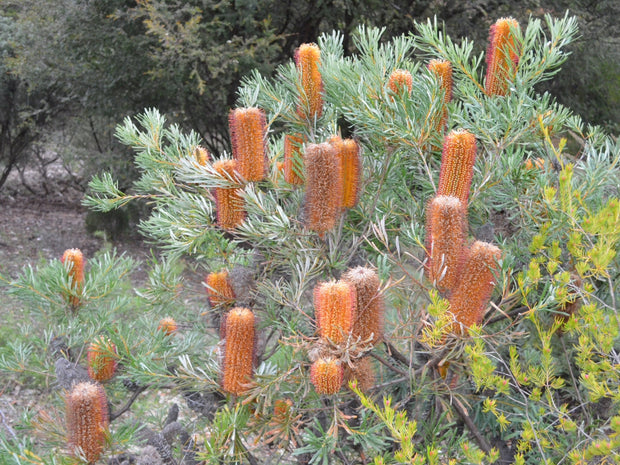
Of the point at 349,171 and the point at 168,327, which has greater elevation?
the point at 349,171

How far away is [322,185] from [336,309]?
0.95 ft

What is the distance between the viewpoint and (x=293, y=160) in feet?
4.82

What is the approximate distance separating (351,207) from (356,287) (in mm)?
286

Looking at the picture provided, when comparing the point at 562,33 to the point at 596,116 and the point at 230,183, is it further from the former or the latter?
the point at 596,116

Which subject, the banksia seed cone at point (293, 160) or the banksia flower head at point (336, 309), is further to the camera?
the banksia seed cone at point (293, 160)

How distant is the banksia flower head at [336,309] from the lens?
3.59 feet

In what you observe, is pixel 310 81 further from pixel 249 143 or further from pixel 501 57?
pixel 501 57

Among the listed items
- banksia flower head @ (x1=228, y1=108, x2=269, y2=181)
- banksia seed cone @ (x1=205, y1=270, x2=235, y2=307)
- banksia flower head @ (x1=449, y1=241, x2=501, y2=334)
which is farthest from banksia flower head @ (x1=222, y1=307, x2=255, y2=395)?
banksia flower head @ (x1=449, y1=241, x2=501, y2=334)

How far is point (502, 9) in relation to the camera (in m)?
8.29

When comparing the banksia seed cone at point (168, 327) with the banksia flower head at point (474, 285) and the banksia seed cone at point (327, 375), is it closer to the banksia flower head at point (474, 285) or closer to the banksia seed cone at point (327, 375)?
the banksia seed cone at point (327, 375)

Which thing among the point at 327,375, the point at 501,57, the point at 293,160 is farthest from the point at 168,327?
the point at 501,57

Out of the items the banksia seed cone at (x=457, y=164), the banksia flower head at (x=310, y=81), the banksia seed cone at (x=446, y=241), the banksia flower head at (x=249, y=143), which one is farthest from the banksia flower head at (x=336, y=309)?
the banksia flower head at (x=310, y=81)

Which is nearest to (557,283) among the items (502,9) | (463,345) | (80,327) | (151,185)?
(463,345)

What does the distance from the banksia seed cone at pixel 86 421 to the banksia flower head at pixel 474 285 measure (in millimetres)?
762
